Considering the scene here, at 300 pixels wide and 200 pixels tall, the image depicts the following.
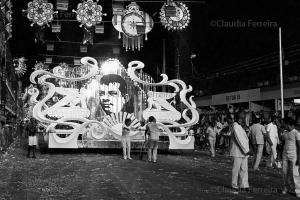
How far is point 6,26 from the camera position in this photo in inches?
854

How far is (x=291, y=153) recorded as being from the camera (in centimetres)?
958

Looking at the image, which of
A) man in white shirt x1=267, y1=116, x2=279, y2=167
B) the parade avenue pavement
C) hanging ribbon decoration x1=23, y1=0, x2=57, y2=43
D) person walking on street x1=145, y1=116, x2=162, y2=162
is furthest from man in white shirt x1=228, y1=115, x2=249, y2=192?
hanging ribbon decoration x1=23, y1=0, x2=57, y2=43

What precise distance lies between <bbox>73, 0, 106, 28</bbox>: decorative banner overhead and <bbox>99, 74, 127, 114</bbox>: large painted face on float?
2.64m

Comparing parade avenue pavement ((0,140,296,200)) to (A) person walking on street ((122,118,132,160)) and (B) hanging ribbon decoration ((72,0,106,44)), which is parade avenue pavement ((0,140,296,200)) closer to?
(A) person walking on street ((122,118,132,160))

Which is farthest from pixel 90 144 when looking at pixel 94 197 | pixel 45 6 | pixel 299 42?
pixel 299 42

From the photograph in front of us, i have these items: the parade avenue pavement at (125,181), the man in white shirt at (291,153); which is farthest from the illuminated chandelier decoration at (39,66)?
the man in white shirt at (291,153)

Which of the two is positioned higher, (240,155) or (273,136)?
(273,136)

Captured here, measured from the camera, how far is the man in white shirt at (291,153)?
9500 millimetres

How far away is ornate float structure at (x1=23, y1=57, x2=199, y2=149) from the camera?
19.8 meters

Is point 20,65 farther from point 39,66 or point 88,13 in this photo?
point 88,13

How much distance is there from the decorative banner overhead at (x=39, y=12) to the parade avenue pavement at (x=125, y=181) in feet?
23.7

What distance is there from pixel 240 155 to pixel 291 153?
1092mm

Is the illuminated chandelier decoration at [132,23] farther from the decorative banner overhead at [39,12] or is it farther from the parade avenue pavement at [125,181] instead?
the parade avenue pavement at [125,181]

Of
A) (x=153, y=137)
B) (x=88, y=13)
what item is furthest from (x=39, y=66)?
(x=153, y=137)
